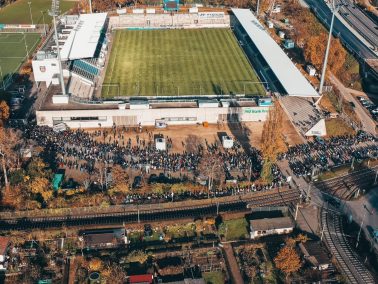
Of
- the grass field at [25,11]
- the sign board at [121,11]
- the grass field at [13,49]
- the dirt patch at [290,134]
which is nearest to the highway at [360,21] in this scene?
the dirt patch at [290,134]

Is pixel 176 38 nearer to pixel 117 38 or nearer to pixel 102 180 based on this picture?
pixel 117 38

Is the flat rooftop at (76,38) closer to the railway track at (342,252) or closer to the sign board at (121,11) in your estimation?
the sign board at (121,11)

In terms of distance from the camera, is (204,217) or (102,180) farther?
(102,180)

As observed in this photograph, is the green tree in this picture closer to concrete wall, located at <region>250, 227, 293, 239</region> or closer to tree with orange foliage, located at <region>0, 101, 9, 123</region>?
concrete wall, located at <region>250, 227, 293, 239</region>

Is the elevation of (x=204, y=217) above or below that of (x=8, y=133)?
below

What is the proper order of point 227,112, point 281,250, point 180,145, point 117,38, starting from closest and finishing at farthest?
point 281,250 → point 180,145 → point 227,112 → point 117,38

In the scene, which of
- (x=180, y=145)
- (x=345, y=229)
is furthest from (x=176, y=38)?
(x=345, y=229)

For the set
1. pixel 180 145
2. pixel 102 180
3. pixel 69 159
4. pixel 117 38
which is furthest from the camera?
pixel 117 38
